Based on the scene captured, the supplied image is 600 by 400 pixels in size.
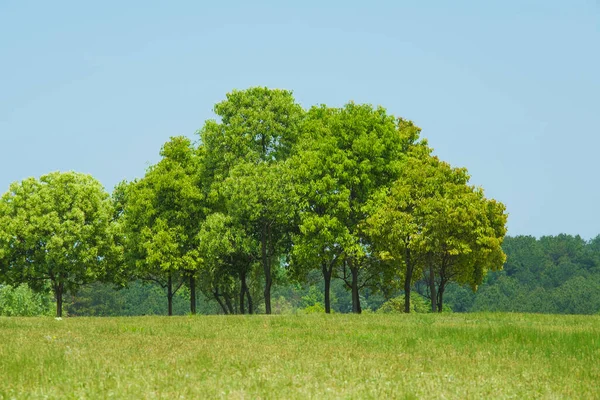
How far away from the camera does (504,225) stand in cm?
5747

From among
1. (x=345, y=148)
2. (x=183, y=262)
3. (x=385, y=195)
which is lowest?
(x=183, y=262)

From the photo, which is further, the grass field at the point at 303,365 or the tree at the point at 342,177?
the tree at the point at 342,177

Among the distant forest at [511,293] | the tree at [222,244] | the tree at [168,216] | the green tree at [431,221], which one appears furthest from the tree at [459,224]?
the distant forest at [511,293]

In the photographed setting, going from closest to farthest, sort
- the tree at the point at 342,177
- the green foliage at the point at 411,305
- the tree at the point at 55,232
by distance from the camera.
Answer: the tree at the point at 342,177, the tree at the point at 55,232, the green foliage at the point at 411,305

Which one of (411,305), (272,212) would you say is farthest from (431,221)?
(411,305)

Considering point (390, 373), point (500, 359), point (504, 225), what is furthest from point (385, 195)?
point (390, 373)

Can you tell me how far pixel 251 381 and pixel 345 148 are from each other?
41.4 m

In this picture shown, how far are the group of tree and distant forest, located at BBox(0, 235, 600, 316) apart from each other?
62.6 meters

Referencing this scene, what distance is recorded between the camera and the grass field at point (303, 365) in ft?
41.1

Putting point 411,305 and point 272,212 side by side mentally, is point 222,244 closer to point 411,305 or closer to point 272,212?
point 272,212

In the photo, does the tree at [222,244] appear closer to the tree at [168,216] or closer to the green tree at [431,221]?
the tree at [168,216]

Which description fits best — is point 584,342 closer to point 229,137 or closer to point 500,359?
point 500,359

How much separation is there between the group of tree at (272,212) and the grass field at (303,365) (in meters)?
26.2

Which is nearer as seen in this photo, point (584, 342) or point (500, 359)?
point (500, 359)
